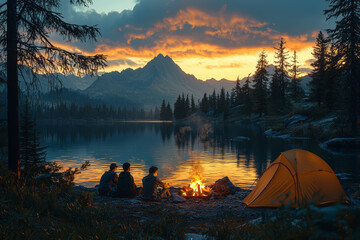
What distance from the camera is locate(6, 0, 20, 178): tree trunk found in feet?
33.2

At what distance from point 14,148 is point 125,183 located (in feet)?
15.0

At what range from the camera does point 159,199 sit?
449 inches

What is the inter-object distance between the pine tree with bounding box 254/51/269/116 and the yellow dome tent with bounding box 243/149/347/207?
68343 millimetres

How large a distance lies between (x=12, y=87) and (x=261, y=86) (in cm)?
7585

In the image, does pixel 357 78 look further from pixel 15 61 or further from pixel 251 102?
pixel 251 102

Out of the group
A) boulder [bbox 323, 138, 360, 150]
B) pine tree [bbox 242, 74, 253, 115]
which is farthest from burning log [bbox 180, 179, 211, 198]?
pine tree [bbox 242, 74, 253, 115]

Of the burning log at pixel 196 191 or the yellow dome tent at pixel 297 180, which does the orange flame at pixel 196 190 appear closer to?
the burning log at pixel 196 191

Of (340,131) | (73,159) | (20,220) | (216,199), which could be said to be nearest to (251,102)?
(340,131)

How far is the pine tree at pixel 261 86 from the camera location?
76.9 metres

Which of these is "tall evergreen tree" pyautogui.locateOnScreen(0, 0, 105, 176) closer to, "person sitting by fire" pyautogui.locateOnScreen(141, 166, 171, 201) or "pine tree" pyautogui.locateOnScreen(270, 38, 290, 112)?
"person sitting by fire" pyautogui.locateOnScreen(141, 166, 171, 201)

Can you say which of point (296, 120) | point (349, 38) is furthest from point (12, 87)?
point (296, 120)

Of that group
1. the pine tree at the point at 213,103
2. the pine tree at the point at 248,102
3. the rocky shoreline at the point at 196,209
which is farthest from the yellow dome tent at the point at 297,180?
the pine tree at the point at 213,103

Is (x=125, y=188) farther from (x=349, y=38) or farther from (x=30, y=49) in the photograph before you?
(x=349, y=38)

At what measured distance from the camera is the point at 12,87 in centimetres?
1014
